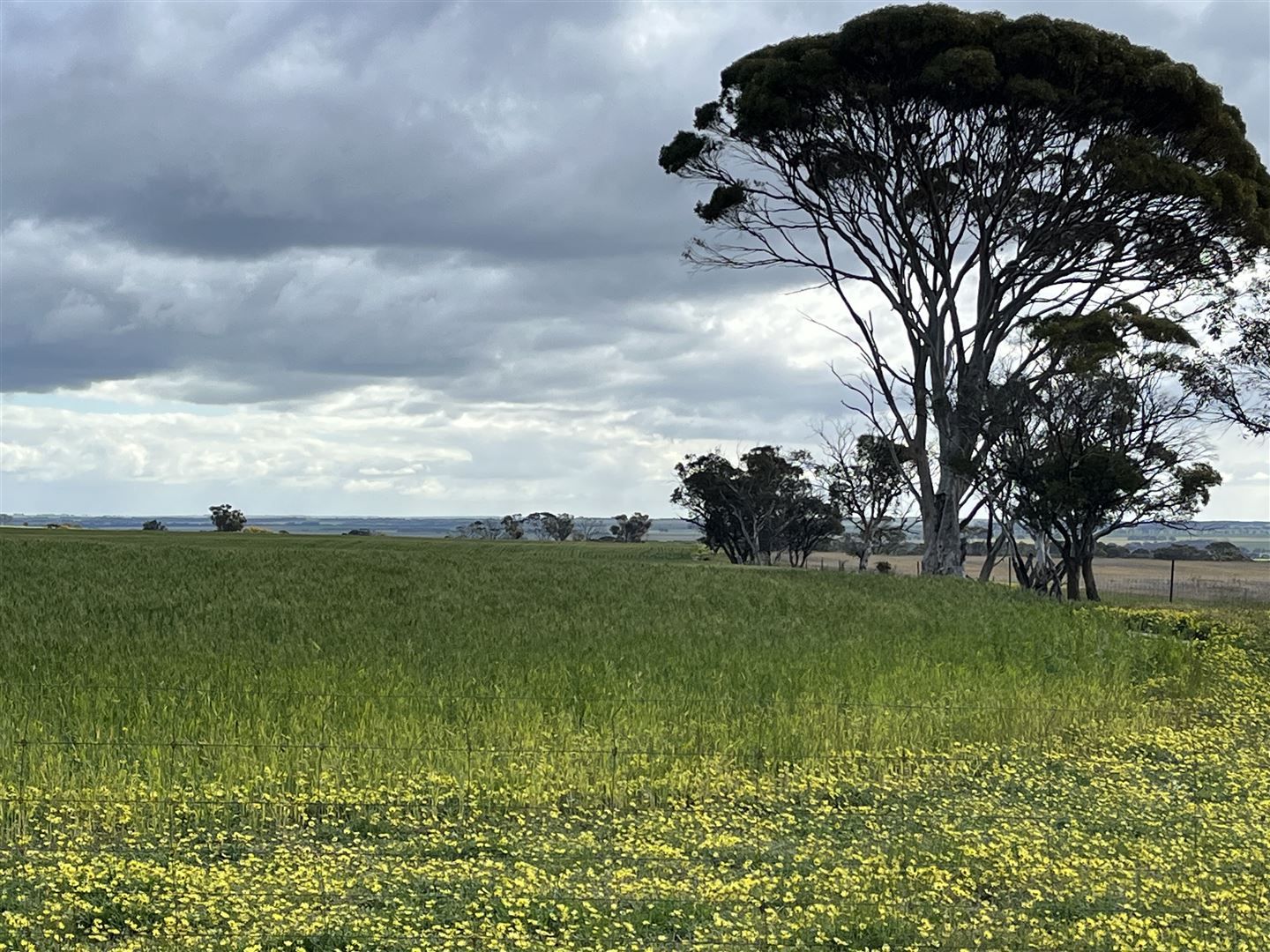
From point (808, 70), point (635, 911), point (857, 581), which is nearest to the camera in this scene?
point (635, 911)

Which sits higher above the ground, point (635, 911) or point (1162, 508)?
point (1162, 508)

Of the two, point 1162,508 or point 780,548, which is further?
point 780,548

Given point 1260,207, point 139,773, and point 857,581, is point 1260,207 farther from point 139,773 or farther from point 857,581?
point 139,773

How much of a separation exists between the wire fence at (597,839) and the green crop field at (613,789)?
1.3 inches

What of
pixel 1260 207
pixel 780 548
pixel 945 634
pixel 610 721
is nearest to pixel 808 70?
pixel 1260 207

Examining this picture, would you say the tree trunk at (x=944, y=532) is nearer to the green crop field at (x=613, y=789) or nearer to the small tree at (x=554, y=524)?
the green crop field at (x=613, y=789)

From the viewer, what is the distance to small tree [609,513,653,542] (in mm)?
108562

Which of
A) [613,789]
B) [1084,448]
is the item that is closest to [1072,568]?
[1084,448]

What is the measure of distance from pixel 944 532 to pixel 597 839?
1155 inches

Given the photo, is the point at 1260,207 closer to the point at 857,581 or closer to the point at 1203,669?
the point at 857,581

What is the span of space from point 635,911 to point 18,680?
9.48 meters

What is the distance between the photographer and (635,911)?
6871 millimetres

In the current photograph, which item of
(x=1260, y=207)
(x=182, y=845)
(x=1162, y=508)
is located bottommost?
(x=182, y=845)

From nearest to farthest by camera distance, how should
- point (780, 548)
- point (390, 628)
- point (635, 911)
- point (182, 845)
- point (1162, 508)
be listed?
point (635, 911) → point (182, 845) → point (390, 628) → point (1162, 508) → point (780, 548)
